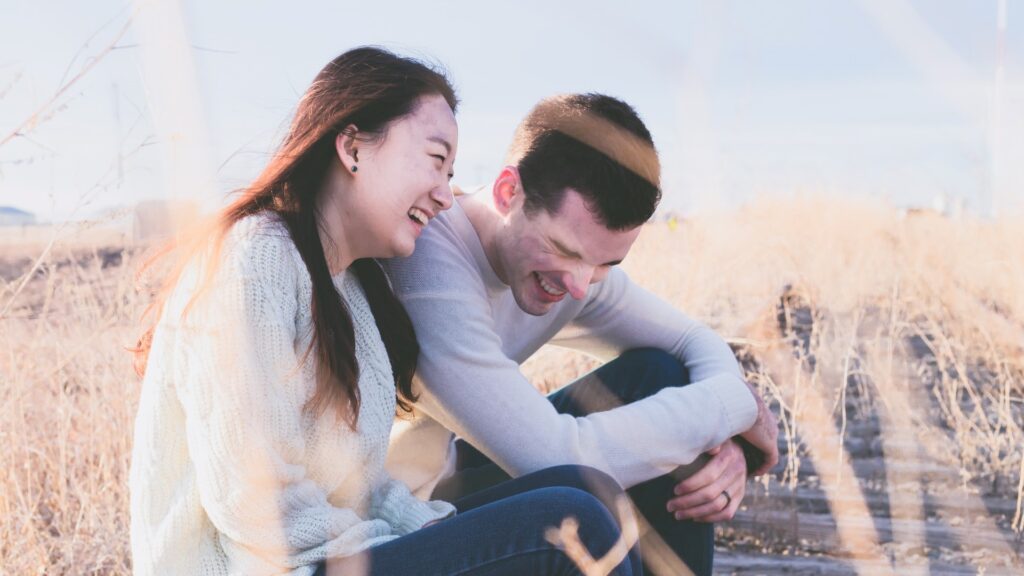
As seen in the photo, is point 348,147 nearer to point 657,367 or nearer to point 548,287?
point 548,287

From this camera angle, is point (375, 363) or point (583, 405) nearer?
point (375, 363)

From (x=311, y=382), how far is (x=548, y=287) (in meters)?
0.78

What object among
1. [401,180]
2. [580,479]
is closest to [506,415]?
[580,479]

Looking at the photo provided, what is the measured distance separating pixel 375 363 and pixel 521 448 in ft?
1.24

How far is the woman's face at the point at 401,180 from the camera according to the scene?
5.66 feet

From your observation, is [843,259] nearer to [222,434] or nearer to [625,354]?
[625,354]

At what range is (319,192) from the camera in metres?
1.73

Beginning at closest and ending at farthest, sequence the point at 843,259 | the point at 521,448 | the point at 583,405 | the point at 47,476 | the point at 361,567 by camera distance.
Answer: the point at 361,567, the point at 521,448, the point at 583,405, the point at 47,476, the point at 843,259

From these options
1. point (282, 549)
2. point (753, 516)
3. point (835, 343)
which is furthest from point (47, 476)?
point (835, 343)

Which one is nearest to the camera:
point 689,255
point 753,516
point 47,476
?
point 47,476

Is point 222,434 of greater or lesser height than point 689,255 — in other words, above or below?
above

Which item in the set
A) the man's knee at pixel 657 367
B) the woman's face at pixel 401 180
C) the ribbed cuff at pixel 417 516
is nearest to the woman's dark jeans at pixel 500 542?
the ribbed cuff at pixel 417 516

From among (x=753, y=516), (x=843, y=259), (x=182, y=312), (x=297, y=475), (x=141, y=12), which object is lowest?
(x=843, y=259)

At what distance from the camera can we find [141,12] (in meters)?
1.49
